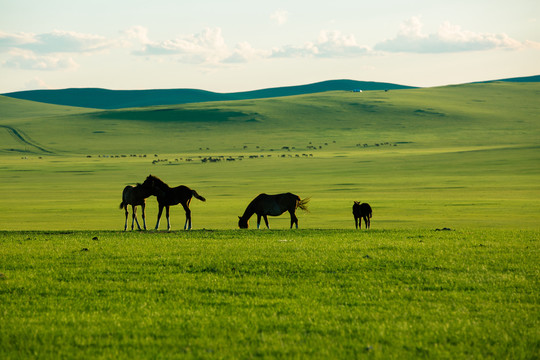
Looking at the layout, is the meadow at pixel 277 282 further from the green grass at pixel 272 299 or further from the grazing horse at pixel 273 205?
the grazing horse at pixel 273 205

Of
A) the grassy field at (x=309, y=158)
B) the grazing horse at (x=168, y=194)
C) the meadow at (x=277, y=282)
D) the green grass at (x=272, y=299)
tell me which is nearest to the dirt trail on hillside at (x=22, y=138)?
the grassy field at (x=309, y=158)

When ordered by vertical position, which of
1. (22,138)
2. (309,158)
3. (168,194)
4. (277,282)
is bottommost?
(309,158)

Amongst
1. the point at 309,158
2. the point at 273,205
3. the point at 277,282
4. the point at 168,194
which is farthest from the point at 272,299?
the point at 309,158

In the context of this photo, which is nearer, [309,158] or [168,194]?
[168,194]

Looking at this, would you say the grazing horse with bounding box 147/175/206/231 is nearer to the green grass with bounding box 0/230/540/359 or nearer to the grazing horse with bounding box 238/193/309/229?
the grazing horse with bounding box 238/193/309/229

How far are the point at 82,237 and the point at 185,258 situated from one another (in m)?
5.42

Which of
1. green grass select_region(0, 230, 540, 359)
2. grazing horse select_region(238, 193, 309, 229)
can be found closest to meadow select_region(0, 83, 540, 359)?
green grass select_region(0, 230, 540, 359)

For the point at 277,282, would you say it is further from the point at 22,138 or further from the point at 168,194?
the point at 22,138

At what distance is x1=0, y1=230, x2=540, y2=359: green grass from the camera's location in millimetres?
7660

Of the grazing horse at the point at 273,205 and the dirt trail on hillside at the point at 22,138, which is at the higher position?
the dirt trail on hillside at the point at 22,138

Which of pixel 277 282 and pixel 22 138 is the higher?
pixel 22 138

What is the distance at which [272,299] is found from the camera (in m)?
9.81

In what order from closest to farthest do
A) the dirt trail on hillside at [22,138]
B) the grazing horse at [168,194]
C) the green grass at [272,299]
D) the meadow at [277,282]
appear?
the green grass at [272,299] → the meadow at [277,282] → the grazing horse at [168,194] → the dirt trail on hillside at [22,138]

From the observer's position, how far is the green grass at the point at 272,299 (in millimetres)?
7660
